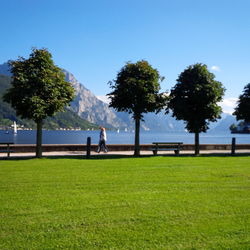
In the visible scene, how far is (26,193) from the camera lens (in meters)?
8.13

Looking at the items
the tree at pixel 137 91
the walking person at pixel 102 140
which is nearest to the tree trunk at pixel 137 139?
the tree at pixel 137 91

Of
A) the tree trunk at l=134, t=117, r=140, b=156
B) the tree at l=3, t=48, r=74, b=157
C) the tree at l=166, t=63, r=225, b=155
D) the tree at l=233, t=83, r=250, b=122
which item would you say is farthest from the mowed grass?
the tree at l=233, t=83, r=250, b=122

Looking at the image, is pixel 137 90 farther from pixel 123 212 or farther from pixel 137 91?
pixel 123 212

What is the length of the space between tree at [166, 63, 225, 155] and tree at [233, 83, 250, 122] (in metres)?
3.67

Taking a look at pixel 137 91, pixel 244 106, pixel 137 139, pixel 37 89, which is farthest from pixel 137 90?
pixel 244 106

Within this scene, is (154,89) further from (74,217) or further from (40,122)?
(74,217)

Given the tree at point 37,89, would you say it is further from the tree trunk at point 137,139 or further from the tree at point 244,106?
the tree at point 244,106

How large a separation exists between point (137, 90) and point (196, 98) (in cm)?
479

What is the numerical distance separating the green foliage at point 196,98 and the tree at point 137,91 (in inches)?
66.7

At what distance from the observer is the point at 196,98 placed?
2212cm

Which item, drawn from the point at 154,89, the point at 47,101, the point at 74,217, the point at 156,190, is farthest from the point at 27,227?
the point at 154,89

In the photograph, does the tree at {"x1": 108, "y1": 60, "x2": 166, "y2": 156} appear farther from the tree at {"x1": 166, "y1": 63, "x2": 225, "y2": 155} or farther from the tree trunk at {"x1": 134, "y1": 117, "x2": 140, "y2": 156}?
the tree at {"x1": 166, "y1": 63, "x2": 225, "y2": 155}

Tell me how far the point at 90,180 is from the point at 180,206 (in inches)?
160

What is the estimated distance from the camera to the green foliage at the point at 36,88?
58.6 ft
